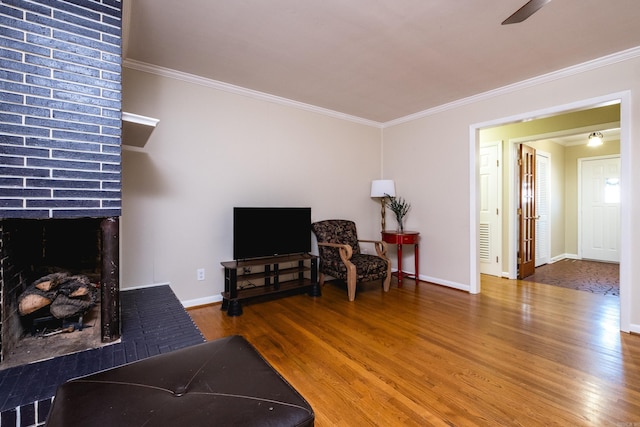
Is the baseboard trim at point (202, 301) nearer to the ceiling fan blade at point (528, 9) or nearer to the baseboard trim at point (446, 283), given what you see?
the baseboard trim at point (446, 283)

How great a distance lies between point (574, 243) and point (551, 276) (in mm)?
2323

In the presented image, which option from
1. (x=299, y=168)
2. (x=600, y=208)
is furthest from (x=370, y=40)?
(x=600, y=208)

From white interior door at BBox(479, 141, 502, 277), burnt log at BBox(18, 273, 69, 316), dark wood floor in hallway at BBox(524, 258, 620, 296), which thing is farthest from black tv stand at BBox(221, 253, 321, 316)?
dark wood floor in hallway at BBox(524, 258, 620, 296)

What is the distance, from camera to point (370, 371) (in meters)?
1.98

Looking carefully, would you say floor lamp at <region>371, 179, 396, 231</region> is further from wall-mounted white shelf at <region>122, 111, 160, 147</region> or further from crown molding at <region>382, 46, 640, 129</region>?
wall-mounted white shelf at <region>122, 111, 160, 147</region>

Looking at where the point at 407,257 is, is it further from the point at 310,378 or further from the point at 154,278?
the point at 154,278

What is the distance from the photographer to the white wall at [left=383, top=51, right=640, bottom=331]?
2.59 meters

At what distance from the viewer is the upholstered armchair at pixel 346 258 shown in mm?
3498

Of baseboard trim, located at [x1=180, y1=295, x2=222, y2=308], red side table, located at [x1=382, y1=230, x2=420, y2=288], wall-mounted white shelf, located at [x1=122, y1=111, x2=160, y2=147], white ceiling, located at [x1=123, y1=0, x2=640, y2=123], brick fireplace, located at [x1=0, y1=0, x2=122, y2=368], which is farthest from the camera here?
red side table, located at [x1=382, y1=230, x2=420, y2=288]

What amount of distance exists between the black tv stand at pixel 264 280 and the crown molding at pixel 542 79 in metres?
2.62

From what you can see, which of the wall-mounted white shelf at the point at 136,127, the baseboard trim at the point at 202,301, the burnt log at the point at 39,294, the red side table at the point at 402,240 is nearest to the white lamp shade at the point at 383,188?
the red side table at the point at 402,240

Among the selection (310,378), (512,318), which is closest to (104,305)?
(310,378)

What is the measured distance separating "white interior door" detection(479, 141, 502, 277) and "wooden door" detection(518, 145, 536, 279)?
281mm

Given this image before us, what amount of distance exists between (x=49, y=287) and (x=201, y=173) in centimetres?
177
